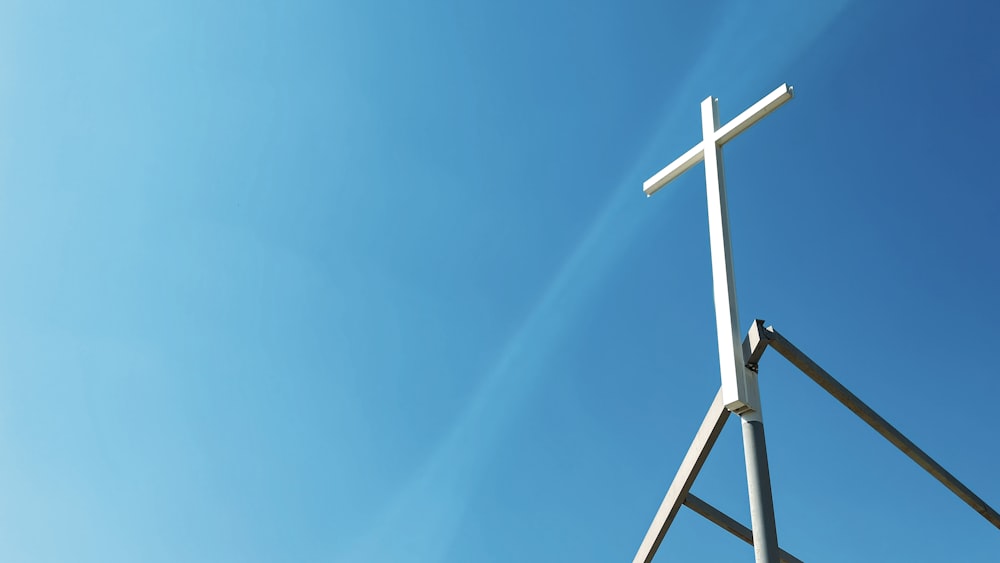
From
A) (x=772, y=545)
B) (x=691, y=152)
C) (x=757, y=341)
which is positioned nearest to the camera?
(x=772, y=545)

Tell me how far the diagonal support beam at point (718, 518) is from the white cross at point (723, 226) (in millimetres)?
990

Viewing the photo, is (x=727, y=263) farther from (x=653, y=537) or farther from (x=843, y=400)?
(x=653, y=537)

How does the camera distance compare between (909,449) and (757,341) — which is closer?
(757,341)

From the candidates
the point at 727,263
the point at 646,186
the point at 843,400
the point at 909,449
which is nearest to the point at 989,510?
the point at 909,449

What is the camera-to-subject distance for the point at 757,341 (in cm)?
634

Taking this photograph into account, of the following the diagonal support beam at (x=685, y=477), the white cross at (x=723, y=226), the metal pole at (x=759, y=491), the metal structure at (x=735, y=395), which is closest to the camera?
the metal pole at (x=759, y=491)

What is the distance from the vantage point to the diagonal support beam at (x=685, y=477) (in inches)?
253

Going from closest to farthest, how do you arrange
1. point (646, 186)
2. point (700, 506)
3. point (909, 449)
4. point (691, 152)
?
point (700, 506) → point (909, 449) → point (691, 152) → point (646, 186)

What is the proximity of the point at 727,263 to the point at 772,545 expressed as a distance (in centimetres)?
216

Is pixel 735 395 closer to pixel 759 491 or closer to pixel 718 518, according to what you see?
pixel 759 491

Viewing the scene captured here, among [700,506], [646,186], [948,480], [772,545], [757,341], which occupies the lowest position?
[772,545]

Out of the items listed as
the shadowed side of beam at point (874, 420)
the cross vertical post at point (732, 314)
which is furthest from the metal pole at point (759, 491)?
the shadowed side of beam at point (874, 420)

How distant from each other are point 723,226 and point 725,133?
38.9 inches

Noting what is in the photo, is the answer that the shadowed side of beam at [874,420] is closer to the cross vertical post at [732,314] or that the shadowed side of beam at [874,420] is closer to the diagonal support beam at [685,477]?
the cross vertical post at [732,314]
